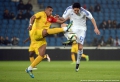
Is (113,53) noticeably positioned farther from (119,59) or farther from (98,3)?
(98,3)

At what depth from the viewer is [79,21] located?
51.3 ft

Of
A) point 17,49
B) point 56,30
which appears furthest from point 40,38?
point 17,49

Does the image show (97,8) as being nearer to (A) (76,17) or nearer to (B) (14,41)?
(B) (14,41)

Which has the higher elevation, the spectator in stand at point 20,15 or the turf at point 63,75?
the spectator in stand at point 20,15

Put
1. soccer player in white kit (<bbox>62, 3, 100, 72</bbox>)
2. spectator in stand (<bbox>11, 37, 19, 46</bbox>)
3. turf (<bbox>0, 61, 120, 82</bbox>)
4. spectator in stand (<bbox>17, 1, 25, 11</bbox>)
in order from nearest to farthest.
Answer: turf (<bbox>0, 61, 120, 82</bbox>), soccer player in white kit (<bbox>62, 3, 100, 72</bbox>), spectator in stand (<bbox>11, 37, 19, 46</bbox>), spectator in stand (<bbox>17, 1, 25, 11</bbox>)

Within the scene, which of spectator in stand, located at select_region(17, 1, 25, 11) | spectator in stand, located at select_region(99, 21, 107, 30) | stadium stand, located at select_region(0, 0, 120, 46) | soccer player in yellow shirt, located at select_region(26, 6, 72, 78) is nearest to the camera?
soccer player in yellow shirt, located at select_region(26, 6, 72, 78)

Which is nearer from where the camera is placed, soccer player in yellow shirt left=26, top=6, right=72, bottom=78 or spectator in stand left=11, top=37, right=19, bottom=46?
soccer player in yellow shirt left=26, top=6, right=72, bottom=78

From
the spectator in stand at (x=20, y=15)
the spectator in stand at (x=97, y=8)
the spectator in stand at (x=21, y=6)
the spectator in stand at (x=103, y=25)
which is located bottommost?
the spectator in stand at (x=103, y=25)

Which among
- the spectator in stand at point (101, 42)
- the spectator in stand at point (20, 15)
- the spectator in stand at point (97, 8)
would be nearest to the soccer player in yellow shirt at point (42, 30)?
the spectator in stand at point (101, 42)

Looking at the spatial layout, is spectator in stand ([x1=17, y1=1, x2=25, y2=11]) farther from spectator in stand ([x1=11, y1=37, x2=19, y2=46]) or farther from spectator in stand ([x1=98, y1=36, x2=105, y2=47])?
spectator in stand ([x1=98, y1=36, x2=105, y2=47])

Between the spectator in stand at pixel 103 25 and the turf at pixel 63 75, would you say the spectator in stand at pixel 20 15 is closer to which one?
the spectator in stand at pixel 103 25

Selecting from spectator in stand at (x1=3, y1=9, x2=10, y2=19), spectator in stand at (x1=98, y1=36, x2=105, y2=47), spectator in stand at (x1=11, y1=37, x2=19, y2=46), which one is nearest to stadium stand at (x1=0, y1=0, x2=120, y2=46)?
spectator in stand at (x1=3, y1=9, x2=10, y2=19)

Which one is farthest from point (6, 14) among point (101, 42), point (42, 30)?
point (42, 30)

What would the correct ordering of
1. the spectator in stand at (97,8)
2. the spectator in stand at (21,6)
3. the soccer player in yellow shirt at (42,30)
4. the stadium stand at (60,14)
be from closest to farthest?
the soccer player in yellow shirt at (42,30) < the stadium stand at (60,14) < the spectator in stand at (21,6) < the spectator in stand at (97,8)
